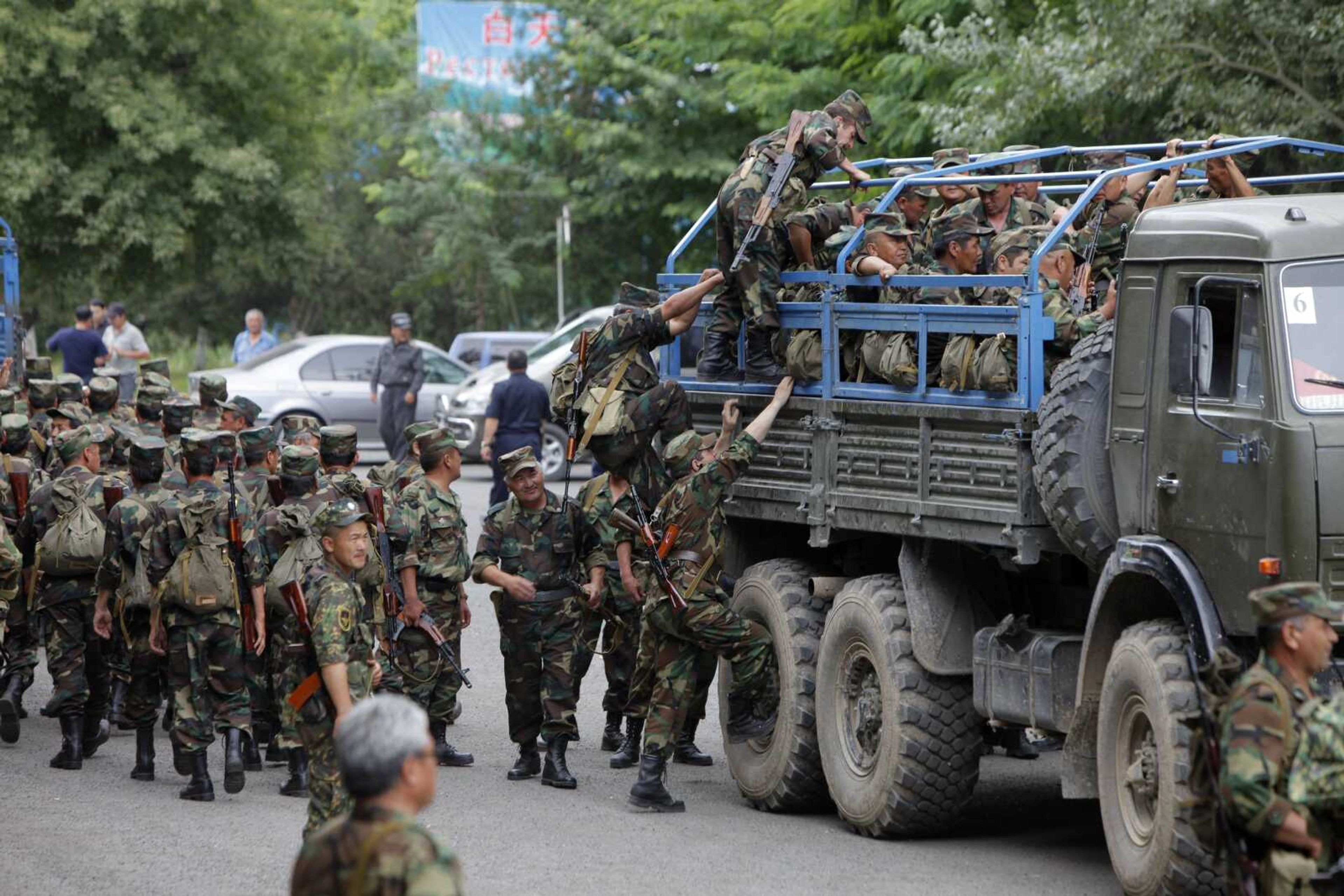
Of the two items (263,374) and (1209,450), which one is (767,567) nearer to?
(1209,450)

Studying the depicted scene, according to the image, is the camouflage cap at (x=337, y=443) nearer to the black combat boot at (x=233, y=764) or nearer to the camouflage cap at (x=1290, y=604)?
the black combat boot at (x=233, y=764)

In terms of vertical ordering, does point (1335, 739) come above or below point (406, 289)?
below

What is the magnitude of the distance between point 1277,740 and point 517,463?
226 inches

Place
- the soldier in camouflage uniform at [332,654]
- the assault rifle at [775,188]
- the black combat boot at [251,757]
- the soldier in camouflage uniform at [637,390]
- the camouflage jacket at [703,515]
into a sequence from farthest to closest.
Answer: the black combat boot at [251,757] → the soldier in camouflage uniform at [637,390] → the assault rifle at [775,188] → the camouflage jacket at [703,515] → the soldier in camouflage uniform at [332,654]

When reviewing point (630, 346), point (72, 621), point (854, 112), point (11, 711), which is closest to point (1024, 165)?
point (854, 112)

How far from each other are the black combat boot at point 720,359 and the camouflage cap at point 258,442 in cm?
249

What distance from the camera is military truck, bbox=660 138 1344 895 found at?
278 inches

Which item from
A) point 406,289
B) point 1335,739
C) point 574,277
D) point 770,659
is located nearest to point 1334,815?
point 1335,739

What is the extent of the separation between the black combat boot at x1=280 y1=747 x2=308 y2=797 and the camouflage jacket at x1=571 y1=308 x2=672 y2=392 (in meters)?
2.38

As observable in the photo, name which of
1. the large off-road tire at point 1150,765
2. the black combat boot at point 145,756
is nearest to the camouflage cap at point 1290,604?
the large off-road tire at point 1150,765

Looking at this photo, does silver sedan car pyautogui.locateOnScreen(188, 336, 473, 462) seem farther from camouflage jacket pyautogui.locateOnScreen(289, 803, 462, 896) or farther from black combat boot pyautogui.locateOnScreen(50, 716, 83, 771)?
camouflage jacket pyautogui.locateOnScreen(289, 803, 462, 896)

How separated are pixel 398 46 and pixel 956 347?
46.5 metres

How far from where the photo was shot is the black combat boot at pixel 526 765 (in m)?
10.6

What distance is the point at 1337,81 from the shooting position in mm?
15992
